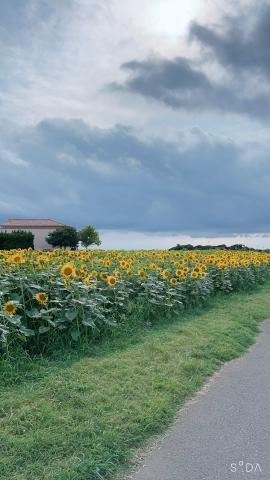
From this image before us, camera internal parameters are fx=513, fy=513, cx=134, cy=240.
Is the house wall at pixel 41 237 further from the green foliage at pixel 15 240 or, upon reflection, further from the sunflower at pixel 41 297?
the sunflower at pixel 41 297

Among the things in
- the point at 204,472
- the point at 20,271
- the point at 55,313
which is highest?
the point at 20,271

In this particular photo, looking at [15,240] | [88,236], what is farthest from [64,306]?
[88,236]

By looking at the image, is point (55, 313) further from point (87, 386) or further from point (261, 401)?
point (261, 401)

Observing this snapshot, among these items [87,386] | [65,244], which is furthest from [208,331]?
[65,244]

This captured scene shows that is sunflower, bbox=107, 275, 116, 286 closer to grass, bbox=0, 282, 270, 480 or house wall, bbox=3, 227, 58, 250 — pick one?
grass, bbox=0, 282, 270, 480

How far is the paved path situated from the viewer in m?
3.31

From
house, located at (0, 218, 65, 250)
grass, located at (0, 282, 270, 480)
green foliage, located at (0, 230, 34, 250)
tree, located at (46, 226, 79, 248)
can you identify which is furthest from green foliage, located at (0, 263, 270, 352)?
house, located at (0, 218, 65, 250)

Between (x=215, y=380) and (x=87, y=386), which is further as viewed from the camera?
(x=215, y=380)

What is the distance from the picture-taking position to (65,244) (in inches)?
1922

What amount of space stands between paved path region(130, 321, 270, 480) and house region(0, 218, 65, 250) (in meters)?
50.9

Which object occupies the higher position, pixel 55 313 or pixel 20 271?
pixel 20 271

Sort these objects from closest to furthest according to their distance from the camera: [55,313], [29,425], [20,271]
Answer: [29,425], [55,313], [20,271]

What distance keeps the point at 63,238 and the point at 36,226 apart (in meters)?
12.8

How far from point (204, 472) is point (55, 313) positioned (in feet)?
10.2
